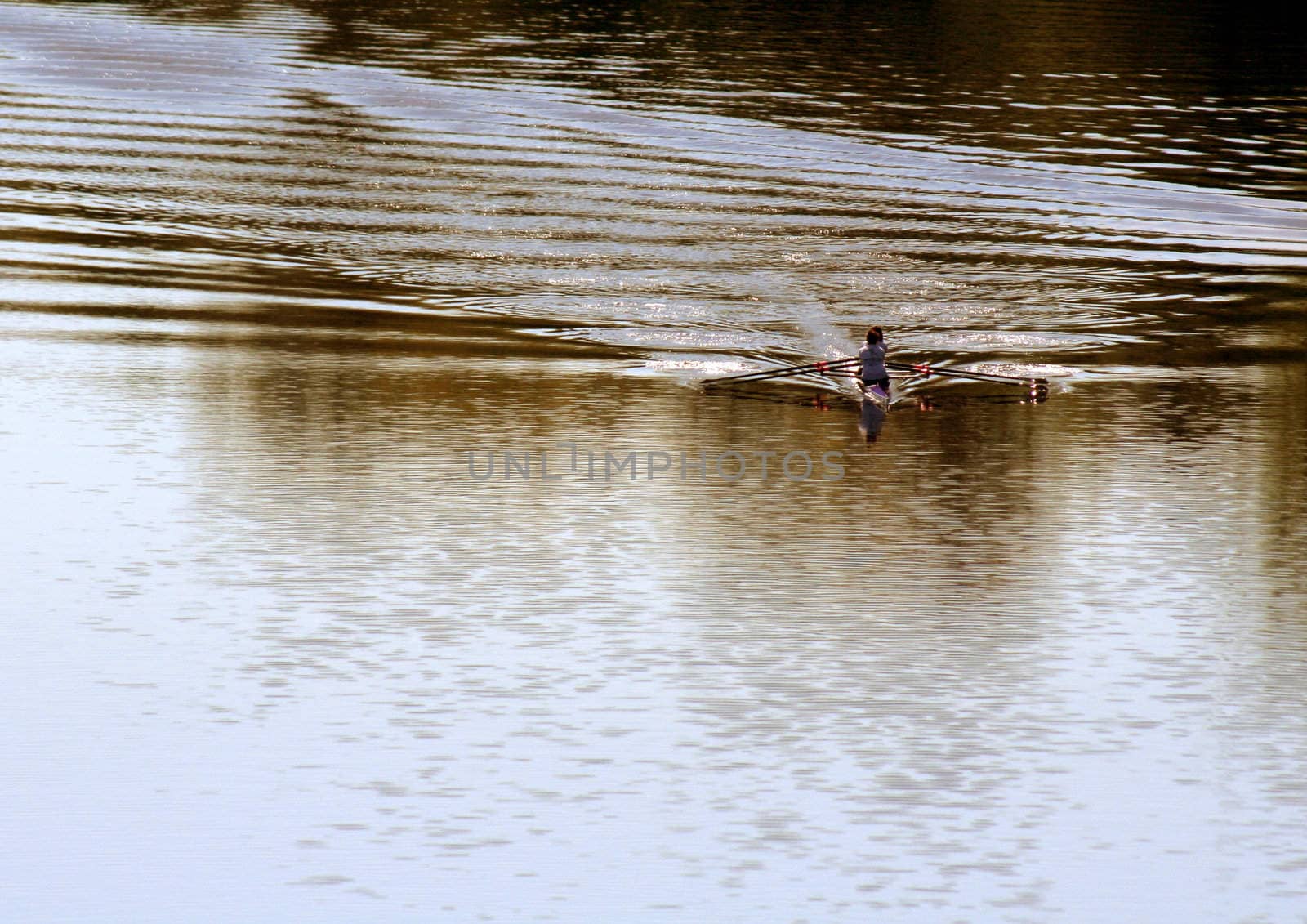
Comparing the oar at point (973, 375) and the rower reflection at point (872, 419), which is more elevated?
the oar at point (973, 375)

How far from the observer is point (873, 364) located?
19.6m

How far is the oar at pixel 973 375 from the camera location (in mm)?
20500

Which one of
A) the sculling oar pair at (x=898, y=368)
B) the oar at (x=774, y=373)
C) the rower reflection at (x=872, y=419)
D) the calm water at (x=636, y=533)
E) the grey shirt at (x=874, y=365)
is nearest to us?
the calm water at (x=636, y=533)

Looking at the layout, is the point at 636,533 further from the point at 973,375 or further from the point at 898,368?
the point at 973,375

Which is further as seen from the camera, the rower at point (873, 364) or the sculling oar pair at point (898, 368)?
the sculling oar pair at point (898, 368)

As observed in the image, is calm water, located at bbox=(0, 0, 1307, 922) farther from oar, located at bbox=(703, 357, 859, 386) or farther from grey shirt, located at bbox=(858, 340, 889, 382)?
grey shirt, located at bbox=(858, 340, 889, 382)

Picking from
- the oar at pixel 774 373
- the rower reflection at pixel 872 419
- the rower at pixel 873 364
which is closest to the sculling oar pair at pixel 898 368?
the oar at pixel 774 373

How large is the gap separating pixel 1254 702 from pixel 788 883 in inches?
143

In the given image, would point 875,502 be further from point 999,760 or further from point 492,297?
point 492,297

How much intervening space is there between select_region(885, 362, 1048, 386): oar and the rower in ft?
2.13

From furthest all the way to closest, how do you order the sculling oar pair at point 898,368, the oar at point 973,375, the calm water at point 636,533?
the oar at point 973,375, the sculling oar pair at point 898,368, the calm water at point 636,533

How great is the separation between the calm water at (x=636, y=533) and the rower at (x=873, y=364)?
429mm

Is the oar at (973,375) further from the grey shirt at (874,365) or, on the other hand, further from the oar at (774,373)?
the grey shirt at (874,365)

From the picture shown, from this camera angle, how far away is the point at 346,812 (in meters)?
10.2
